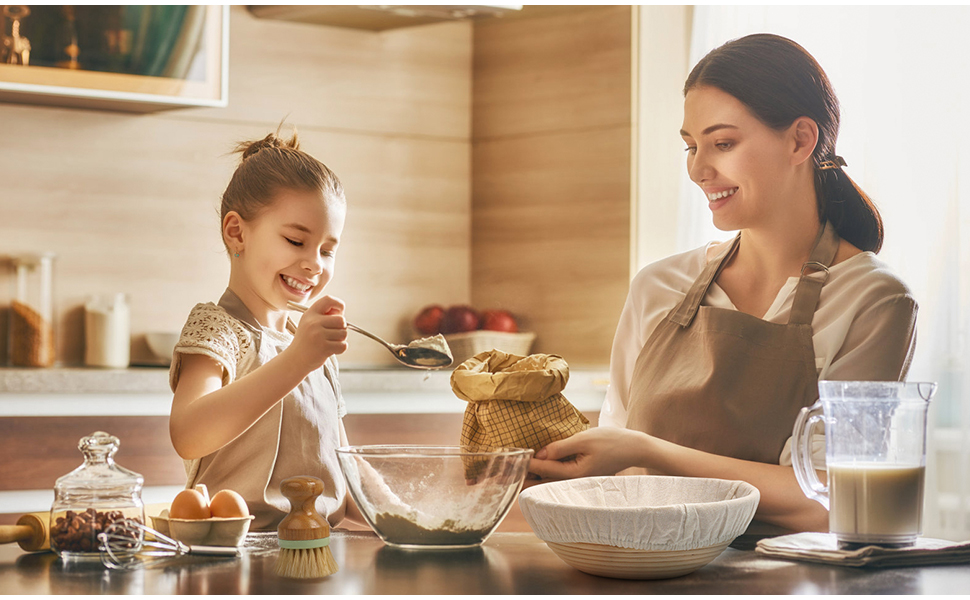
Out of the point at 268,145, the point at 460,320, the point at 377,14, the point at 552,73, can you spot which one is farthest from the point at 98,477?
the point at 552,73

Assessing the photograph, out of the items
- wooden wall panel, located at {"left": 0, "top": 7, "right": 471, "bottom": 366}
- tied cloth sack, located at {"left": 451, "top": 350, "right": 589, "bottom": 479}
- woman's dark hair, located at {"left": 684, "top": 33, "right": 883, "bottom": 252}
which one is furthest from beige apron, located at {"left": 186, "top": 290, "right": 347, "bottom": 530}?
wooden wall panel, located at {"left": 0, "top": 7, "right": 471, "bottom": 366}

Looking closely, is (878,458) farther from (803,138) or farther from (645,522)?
(803,138)

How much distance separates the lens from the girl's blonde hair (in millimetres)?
1353

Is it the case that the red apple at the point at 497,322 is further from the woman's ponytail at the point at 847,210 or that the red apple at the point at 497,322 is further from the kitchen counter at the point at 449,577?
the kitchen counter at the point at 449,577

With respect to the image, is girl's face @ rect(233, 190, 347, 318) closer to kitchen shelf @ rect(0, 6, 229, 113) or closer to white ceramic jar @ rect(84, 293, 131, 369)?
kitchen shelf @ rect(0, 6, 229, 113)

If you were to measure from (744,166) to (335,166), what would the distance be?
2004mm

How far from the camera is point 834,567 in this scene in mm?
942

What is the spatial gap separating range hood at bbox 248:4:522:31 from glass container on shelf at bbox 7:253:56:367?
0.96 m

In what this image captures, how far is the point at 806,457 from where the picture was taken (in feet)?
3.23

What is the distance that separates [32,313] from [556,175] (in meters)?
1.56

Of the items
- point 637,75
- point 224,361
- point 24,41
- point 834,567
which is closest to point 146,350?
point 24,41

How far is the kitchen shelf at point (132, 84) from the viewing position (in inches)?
100.0

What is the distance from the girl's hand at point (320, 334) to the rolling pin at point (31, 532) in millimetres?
290

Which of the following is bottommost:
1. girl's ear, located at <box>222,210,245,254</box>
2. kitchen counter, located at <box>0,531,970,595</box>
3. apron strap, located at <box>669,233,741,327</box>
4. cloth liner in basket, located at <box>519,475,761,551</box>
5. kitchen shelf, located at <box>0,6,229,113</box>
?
kitchen counter, located at <box>0,531,970,595</box>
